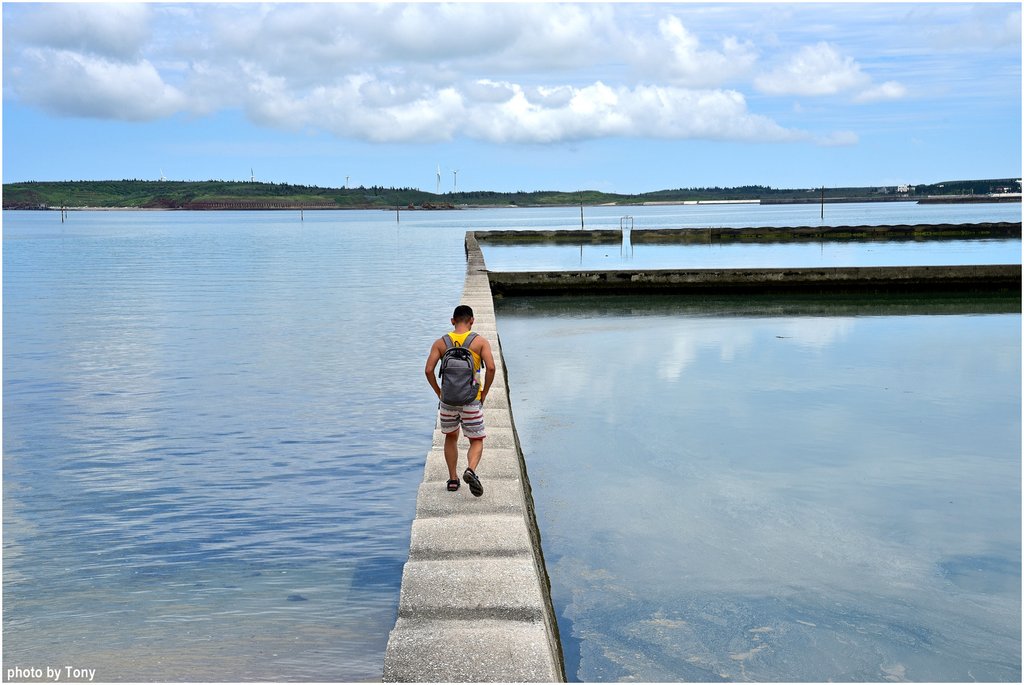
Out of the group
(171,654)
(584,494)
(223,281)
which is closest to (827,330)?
(584,494)

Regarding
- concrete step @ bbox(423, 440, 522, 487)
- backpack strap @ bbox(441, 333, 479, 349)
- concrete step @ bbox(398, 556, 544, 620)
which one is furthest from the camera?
concrete step @ bbox(423, 440, 522, 487)

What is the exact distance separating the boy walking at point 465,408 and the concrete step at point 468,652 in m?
2.02

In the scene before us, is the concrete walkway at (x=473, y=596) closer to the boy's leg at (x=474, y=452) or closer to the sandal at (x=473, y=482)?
the sandal at (x=473, y=482)

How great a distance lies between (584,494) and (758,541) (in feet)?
6.97

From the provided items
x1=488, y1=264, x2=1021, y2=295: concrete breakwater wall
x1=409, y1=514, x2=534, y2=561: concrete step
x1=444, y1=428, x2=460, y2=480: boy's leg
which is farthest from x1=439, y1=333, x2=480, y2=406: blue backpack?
x1=488, y1=264, x2=1021, y2=295: concrete breakwater wall

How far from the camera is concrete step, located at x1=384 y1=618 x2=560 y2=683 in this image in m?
4.81

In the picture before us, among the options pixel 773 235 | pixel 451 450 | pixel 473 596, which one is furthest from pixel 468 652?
pixel 773 235

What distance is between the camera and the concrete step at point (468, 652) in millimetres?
4812

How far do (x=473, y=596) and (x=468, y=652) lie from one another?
24.2 inches

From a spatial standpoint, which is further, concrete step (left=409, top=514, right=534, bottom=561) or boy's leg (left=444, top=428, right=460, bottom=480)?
boy's leg (left=444, top=428, right=460, bottom=480)

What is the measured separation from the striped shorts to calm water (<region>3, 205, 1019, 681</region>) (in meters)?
1.43

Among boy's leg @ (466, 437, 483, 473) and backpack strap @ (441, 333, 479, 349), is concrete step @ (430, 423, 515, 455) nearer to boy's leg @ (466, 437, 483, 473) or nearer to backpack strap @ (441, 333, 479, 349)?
boy's leg @ (466, 437, 483, 473)

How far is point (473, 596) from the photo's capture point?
5.59 metres

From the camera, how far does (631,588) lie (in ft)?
26.9
